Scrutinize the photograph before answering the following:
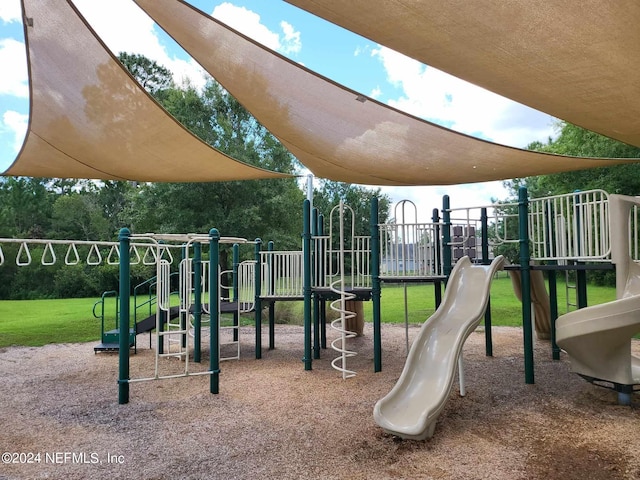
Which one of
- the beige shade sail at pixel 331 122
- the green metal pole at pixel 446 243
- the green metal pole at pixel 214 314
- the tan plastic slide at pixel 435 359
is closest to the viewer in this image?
the tan plastic slide at pixel 435 359

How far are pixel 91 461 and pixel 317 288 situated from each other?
3522 millimetres

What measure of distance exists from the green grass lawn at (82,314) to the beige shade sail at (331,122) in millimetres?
5933

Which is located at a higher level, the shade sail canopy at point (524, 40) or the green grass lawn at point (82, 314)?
the shade sail canopy at point (524, 40)

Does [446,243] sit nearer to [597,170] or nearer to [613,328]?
[613,328]

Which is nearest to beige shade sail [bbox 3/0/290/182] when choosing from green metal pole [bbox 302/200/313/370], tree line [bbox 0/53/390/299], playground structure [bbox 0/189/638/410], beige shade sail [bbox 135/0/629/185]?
beige shade sail [bbox 135/0/629/185]

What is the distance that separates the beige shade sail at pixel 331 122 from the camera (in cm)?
464

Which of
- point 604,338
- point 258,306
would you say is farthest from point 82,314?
point 604,338

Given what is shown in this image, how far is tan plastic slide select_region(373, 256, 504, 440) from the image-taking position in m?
3.48

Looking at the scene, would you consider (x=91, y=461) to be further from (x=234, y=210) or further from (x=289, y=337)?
(x=234, y=210)

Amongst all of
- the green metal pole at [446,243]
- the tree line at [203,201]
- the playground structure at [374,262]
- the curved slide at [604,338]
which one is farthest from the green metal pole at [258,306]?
the tree line at [203,201]

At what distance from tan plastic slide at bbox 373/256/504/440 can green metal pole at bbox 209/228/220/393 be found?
189 cm

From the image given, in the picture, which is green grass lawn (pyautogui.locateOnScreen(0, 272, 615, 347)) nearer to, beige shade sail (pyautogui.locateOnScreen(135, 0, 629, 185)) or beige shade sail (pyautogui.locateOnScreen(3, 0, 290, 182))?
beige shade sail (pyautogui.locateOnScreen(3, 0, 290, 182))

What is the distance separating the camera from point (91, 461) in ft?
10.3

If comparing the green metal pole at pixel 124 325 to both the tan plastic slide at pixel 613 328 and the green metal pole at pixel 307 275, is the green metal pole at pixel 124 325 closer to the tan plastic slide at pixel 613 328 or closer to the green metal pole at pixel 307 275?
the green metal pole at pixel 307 275
